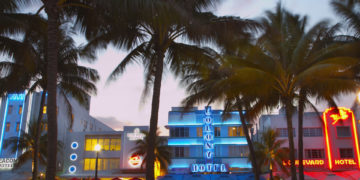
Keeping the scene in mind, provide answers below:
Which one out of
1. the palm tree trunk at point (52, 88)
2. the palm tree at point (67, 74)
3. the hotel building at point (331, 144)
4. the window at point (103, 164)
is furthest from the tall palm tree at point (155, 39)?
the window at point (103, 164)

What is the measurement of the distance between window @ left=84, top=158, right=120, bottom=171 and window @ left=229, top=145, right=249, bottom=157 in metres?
15.7

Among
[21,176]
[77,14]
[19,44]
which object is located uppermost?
[77,14]

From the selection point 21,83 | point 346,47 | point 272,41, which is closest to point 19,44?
point 21,83

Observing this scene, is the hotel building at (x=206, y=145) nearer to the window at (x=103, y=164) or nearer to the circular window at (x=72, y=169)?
the window at (x=103, y=164)

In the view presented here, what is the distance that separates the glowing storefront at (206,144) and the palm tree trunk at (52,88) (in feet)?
111

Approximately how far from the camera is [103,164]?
4966 cm

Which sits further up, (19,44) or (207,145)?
(19,44)

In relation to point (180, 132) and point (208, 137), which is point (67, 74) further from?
point (180, 132)

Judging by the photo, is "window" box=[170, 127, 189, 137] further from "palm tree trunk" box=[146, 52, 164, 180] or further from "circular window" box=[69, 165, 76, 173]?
"palm tree trunk" box=[146, 52, 164, 180]

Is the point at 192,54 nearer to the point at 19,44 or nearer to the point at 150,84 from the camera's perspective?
the point at 150,84

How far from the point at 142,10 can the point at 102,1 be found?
48.0 inches

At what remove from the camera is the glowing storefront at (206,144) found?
145 ft

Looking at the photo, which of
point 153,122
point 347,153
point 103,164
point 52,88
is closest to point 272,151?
point 347,153

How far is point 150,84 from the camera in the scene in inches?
637
